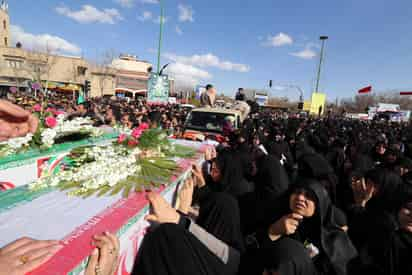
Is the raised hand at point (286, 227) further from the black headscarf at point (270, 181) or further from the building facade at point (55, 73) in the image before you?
the building facade at point (55, 73)

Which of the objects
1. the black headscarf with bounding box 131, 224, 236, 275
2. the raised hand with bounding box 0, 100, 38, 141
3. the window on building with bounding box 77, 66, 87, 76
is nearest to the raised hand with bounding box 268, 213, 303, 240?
the black headscarf with bounding box 131, 224, 236, 275

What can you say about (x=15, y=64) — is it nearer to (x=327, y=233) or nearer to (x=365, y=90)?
(x=327, y=233)

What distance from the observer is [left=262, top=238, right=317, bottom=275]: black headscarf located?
1323 millimetres

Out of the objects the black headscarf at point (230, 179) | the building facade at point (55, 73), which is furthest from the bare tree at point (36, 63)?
the black headscarf at point (230, 179)

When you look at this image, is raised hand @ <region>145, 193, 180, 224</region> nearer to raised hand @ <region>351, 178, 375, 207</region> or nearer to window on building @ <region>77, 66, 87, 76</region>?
raised hand @ <region>351, 178, 375, 207</region>

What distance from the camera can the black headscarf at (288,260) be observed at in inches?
52.1

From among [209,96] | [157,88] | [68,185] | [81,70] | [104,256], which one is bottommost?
[104,256]

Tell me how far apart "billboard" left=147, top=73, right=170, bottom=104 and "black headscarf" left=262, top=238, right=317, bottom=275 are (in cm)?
1039

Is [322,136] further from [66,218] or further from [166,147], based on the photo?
[66,218]

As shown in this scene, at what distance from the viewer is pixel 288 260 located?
1327 millimetres

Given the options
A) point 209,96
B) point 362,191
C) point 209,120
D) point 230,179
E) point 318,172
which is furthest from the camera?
point 209,96

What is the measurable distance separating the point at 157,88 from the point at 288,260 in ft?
34.8

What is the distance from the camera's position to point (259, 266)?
146cm

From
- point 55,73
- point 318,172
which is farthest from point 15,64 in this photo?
point 318,172
